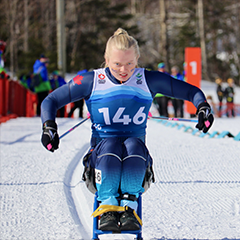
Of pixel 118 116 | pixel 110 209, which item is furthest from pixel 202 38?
pixel 110 209

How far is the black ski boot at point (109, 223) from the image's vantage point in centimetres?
188

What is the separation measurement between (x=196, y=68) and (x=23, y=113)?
569 centimetres

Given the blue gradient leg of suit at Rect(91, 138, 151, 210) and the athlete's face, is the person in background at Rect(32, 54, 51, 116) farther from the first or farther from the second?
Answer: the blue gradient leg of suit at Rect(91, 138, 151, 210)

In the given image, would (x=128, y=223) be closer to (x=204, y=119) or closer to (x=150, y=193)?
(x=204, y=119)

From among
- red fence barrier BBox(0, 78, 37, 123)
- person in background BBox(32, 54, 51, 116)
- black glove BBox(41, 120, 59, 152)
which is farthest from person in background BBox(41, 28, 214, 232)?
person in background BBox(32, 54, 51, 116)

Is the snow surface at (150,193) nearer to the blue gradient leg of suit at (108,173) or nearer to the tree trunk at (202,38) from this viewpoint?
the blue gradient leg of suit at (108,173)

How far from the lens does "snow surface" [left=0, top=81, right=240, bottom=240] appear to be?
238 centimetres

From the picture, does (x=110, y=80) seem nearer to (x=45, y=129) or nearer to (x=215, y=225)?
(x=45, y=129)

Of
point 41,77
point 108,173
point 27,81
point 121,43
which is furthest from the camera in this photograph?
point 27,81

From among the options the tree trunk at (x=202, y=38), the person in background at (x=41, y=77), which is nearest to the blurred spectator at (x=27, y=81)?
the person in background at (x=41, y=77)

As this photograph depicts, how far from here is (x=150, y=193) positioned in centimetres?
318

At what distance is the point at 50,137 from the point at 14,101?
8375 mm

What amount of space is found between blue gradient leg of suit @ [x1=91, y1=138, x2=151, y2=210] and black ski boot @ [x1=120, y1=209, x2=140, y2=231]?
3.4 inches

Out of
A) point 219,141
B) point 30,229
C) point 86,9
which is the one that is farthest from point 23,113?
point 86,9
